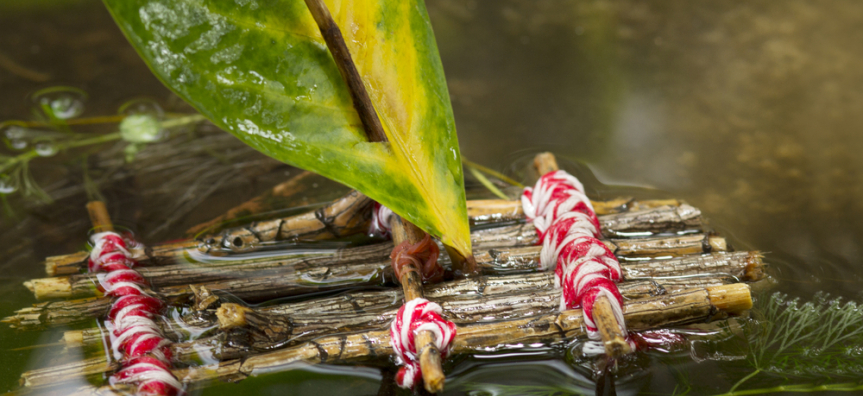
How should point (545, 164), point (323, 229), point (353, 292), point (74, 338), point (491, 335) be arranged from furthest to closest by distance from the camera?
point (545, 164) < point (323, 229) < point (353, 292) < point (74, 338) < point (491, 335)

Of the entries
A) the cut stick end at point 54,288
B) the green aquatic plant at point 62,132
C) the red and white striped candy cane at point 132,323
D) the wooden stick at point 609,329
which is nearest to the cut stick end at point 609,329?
the wooden stick at point 609,329

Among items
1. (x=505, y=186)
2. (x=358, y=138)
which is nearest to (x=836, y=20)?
(x=505, y=186)

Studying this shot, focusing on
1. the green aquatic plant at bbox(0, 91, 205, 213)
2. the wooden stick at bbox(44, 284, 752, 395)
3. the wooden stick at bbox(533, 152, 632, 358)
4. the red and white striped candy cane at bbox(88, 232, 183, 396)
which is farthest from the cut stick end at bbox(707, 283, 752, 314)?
the green aquatic plant at bbox(0, 91, 205, 213)

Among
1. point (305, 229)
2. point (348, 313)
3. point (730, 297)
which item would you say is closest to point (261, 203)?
point (305, 229)

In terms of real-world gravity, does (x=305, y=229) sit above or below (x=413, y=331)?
above

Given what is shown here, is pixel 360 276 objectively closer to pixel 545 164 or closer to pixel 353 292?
pixel 353 292

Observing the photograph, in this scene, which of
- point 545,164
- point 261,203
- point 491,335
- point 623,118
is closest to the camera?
point 491,335

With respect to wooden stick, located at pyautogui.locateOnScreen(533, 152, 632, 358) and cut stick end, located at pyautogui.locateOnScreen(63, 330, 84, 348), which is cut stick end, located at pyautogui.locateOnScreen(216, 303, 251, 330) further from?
wooden stick, located at pyautogui.locateOnScreen(533, 152, 632, 358)
